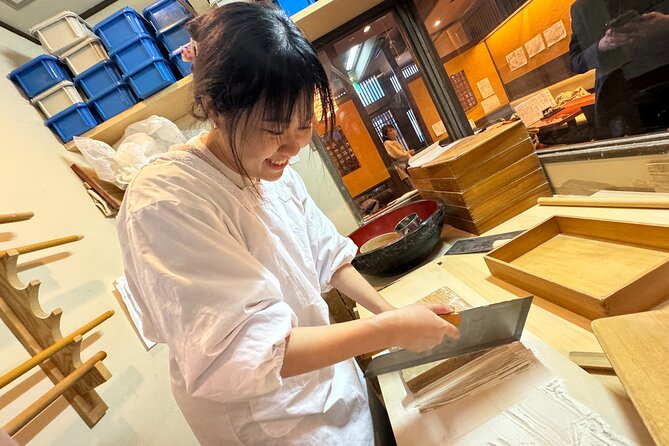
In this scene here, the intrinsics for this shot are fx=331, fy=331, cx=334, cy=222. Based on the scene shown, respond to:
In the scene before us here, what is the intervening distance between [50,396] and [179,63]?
1.53 meters

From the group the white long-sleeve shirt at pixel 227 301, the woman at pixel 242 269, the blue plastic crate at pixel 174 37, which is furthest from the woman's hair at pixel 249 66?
the blue plastic crate at pixel 174 37

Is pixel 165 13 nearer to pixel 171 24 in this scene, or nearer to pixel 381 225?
pixel 171 24

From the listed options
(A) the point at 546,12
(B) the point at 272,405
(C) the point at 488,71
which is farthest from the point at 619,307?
(C) the point at 488,71

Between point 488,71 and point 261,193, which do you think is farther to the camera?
point 488,71

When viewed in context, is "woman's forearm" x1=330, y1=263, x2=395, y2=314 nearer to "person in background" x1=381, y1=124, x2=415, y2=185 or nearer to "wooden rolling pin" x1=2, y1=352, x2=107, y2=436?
"wooden rolling pin" x1=2, y1=352, x2=107, y2=436

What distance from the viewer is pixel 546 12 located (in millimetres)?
1039

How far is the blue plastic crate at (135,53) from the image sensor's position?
5.46 ft

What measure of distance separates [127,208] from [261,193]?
30 centimetres

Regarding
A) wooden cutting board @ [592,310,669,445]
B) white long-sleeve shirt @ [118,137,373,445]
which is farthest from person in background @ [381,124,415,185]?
wooden cutting board @ [592,310,669,445]

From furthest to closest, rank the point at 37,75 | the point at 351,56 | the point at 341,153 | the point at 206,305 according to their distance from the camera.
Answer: the point at 341,153
the point at 351,56
the point at 37,75
the point at 206,305

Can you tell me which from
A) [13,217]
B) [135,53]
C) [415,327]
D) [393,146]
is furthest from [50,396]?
[393,146]

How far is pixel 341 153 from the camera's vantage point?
197 cm

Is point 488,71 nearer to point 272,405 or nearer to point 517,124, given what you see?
point 517,124

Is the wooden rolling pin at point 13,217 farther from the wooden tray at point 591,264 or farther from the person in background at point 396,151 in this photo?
the person in background at point 396,151
